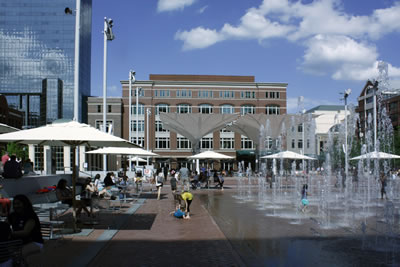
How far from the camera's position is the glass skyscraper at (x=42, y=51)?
3944 inches

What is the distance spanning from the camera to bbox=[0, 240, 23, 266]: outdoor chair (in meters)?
4.81

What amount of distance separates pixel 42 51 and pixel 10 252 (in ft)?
351

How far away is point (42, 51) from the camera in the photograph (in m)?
103

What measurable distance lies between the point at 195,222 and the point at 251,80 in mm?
77234

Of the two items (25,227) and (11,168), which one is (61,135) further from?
(11,168)

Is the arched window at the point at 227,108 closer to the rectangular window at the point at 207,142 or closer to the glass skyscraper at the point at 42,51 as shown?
the rectangular window at the point at 207,142

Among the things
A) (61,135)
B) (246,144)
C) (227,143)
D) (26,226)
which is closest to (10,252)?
(26,226)

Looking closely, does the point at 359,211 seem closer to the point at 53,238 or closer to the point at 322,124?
the point at 53,238

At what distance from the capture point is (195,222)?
12.7 metres

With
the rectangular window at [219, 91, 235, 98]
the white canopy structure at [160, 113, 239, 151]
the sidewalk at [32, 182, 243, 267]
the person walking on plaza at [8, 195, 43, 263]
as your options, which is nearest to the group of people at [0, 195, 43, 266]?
the person walking on plaza at [8, 195, 43, 263]

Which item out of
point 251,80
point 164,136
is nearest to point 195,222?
point 164,136

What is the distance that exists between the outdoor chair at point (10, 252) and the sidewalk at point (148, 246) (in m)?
2.19

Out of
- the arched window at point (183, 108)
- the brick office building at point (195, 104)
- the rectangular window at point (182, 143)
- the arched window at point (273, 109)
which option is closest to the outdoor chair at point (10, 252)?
the brick office building at point (195, 104)

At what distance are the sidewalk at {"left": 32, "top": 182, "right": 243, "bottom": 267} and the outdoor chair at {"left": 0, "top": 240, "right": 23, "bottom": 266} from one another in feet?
7.18
